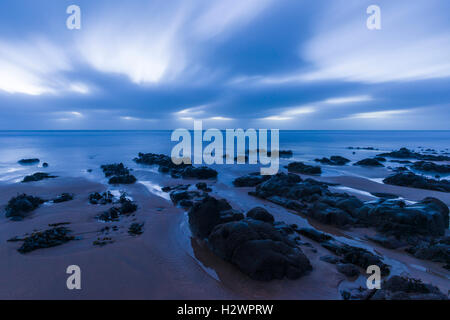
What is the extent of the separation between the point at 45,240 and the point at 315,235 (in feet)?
47.1

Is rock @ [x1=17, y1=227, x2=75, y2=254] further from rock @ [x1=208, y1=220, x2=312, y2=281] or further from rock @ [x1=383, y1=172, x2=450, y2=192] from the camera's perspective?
rock @ [x1=383, y1=172, x2=450, y2=192]

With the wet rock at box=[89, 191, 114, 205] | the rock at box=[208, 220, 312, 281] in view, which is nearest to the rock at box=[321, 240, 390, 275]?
the rock at box=[208, 220, 312, 281]

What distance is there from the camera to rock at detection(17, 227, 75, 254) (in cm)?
981

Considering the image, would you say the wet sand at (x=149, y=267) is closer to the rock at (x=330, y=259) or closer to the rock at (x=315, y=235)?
the rock at (x=330, y=259)

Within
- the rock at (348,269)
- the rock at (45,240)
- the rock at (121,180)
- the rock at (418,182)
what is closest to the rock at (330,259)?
the rock at (348,269)

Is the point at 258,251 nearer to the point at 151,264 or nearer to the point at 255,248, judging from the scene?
the point at 255,248

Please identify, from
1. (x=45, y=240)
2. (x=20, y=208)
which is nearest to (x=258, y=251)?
(x=45, y=240)

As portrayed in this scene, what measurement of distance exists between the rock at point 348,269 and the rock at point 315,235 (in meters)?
2.49

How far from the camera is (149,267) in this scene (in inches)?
346

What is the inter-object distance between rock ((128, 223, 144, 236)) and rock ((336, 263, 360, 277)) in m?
10.4

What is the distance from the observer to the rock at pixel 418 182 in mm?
22462

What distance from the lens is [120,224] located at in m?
13.1
